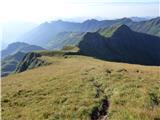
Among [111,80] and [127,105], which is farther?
[111,80]

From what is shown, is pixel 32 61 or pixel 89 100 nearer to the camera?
pixel 89 100

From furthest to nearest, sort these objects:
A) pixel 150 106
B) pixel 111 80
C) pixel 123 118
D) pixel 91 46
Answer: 1. pixel 91 46
2. pixel 111 80
3. pixel 150 106
4. pixel 123 118

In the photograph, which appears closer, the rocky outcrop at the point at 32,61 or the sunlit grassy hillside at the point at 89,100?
the sunlit grassy hillside at the point at 89,100

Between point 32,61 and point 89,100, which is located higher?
point 89,100

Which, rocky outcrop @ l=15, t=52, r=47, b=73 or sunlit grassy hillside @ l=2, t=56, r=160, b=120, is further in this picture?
rocky outcrop @ l=15, t=52, r=47, b=73

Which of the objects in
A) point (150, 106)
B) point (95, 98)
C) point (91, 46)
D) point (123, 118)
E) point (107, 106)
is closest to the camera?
point (123, 118)

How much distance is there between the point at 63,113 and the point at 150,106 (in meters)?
5.94

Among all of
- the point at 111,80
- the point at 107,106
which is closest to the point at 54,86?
the point at 111,80

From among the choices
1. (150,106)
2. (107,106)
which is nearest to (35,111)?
(107,106)

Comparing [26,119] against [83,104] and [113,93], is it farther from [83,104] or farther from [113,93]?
[113,93]

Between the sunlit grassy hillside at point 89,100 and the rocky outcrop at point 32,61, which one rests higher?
the sunlit grassy hillside at point 89,100

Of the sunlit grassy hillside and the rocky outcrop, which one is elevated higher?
the sunlit grassy hillside

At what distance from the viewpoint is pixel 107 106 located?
22375mm

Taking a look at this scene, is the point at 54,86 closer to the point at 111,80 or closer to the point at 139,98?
the point at 111,80
